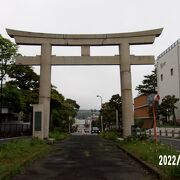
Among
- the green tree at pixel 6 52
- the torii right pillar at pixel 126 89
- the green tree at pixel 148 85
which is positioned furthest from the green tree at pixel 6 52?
the green tree at pixel 148 85

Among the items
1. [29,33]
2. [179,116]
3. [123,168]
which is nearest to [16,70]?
[29,33]

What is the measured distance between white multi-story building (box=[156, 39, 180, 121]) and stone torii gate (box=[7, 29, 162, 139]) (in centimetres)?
2572

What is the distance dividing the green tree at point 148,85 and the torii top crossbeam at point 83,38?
52599 millimetres

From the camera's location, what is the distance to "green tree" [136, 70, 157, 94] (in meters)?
80.3

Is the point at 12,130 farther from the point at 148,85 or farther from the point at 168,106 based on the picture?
the point at 148,85

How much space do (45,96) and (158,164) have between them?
17.5 m

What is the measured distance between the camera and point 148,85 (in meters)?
81.6

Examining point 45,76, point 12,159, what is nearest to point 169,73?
point 45,76

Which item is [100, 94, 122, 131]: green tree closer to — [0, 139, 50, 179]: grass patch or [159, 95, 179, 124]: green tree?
[159, 95, 179, 124]: green tree

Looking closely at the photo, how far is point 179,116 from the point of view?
53781 mm

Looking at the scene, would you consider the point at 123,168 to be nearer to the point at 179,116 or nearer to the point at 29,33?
the point at 29,33

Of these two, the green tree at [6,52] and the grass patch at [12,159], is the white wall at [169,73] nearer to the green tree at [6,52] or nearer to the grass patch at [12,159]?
the green tree at [6,52]

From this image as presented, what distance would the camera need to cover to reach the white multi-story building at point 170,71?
53594mm

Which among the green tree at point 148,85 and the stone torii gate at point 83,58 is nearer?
the stone torii gate at point 83,58
